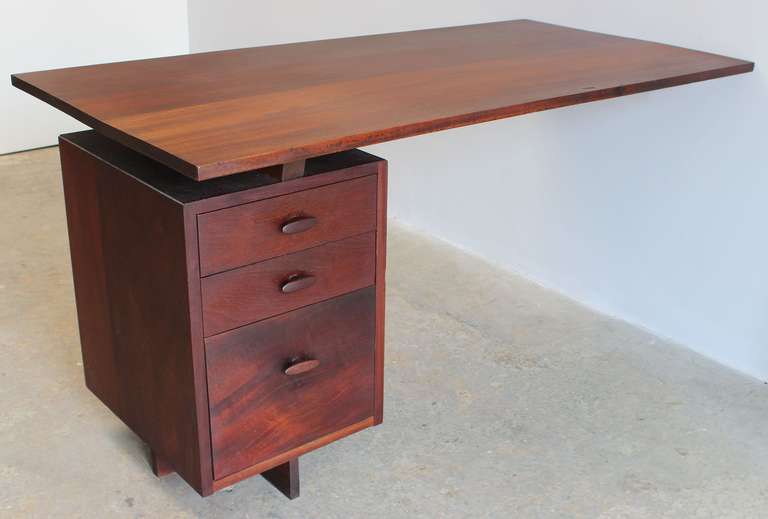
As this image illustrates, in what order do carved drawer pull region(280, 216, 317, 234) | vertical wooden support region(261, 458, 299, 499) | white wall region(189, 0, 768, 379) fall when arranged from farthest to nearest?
white wall region(189, 0, 768, 379) < vertical wooden support region(261, 458, 299, 499) < carved drawer pull region(280, 216, 317, 234)

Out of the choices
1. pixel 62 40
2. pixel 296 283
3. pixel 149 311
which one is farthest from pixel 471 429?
pixel 62 40

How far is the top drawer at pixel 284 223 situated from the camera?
1.59 meters

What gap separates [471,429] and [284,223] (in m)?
0.77

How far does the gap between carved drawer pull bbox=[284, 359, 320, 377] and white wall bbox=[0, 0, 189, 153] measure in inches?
105

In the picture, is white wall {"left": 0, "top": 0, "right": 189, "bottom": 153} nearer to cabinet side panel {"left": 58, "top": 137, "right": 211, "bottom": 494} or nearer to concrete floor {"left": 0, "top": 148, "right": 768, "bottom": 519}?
concrete floor {"left": 0, "top": 148, "right": 768, "bottom": 519}

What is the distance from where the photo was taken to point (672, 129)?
2457 millimetres

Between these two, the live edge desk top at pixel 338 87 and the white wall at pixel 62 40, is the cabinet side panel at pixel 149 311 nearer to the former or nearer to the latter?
the live edge desk top at pixel 338 87

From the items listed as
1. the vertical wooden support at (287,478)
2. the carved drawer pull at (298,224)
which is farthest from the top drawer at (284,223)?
the vertical wooden support at (287,478)

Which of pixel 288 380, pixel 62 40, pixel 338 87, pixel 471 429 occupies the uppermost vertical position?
pixel 338 87

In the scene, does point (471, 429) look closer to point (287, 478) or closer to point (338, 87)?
point (287, 478)

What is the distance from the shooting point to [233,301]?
1.65 meters

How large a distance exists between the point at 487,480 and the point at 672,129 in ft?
3.45

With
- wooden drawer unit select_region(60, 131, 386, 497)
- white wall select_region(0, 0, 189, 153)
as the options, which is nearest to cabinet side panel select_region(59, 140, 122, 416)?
wooden drawer unit select_region(60, 131, 386, 497)

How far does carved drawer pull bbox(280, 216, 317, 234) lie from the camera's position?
1.67 meters
